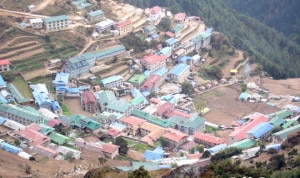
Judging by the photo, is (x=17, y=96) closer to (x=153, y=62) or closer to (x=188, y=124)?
(x=188, y=124)

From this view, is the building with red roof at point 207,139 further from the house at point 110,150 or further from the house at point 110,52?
the house at point 110,52

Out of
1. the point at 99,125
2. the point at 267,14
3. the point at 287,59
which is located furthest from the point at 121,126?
the point at 267,14

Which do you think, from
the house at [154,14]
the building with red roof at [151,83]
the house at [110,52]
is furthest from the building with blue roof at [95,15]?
the building with red roof at [151,83]

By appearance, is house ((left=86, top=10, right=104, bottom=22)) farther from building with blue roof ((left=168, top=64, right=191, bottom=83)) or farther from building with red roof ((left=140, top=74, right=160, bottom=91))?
building with blue roof ((left=168, top=64, right=191, bottom=83))

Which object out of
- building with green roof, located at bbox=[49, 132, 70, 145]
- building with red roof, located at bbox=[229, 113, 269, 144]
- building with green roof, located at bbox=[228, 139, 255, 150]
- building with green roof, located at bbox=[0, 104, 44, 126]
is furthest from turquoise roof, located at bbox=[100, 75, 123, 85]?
building with green roof, located at bbox=[228, 139, 255, 150]

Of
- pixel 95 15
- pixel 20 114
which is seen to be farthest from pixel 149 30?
pixel 20 114
